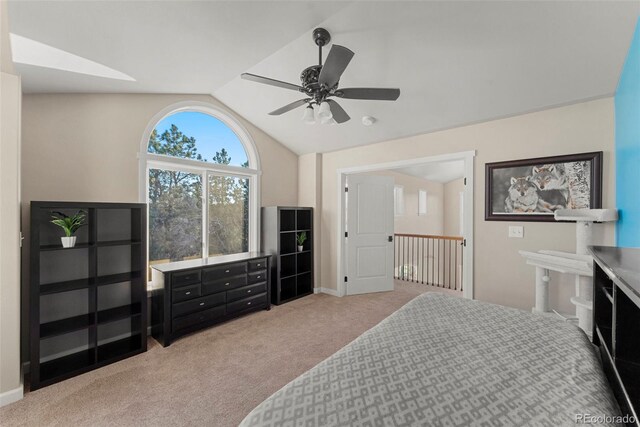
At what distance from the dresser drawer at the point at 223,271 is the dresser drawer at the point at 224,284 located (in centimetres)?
5

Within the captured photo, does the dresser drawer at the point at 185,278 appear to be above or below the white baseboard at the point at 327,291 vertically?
above

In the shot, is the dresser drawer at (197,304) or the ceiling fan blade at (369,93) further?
the dresser drawer at (197,304)

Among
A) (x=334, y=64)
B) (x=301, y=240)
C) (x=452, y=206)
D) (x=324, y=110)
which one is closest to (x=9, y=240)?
(x=324, y=110)

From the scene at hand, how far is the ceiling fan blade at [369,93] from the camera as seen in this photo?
2.03m

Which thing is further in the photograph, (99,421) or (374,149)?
(374,149)

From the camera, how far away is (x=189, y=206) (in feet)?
11.8

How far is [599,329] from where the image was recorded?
122 cm

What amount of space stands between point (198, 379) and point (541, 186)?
377 cm

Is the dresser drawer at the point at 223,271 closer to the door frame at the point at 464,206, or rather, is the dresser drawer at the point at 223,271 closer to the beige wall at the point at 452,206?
the door frame at the point at 464,206

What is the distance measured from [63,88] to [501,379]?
3875 millimetres

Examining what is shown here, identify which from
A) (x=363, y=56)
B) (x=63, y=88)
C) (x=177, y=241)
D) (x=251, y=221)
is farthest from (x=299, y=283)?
(x=63, y=88)

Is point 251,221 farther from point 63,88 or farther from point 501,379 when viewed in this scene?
point 501,379

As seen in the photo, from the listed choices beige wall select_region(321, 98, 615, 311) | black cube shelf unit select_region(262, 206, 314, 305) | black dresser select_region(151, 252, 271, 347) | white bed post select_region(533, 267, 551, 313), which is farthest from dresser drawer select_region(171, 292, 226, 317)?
white bed post select_region(533, 267, 551, 313)

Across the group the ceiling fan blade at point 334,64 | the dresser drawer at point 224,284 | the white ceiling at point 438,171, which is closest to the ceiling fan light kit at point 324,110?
the ceiling fan blade at point 334,64
